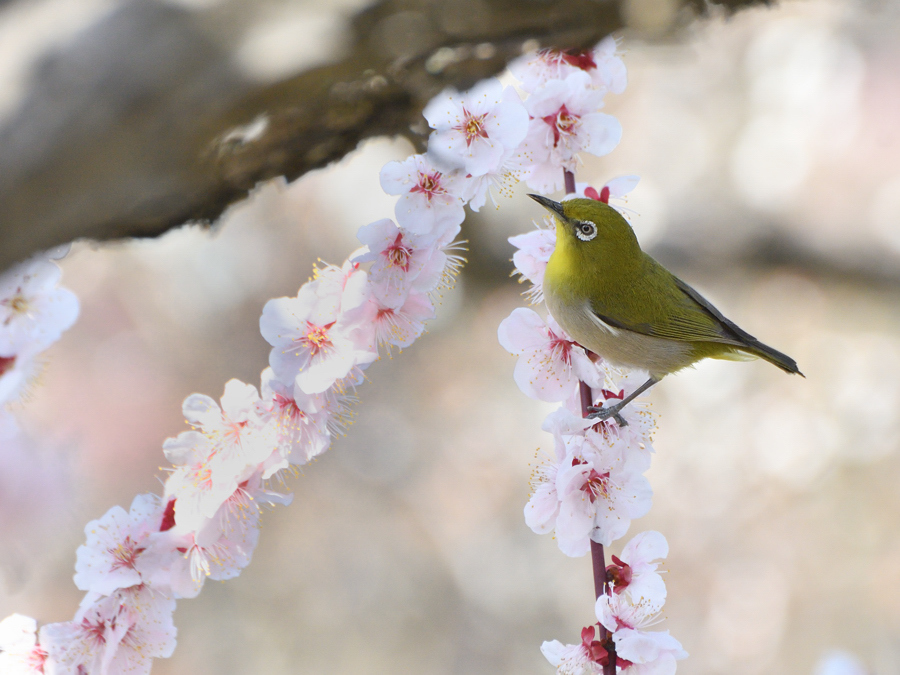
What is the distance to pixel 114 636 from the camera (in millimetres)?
764

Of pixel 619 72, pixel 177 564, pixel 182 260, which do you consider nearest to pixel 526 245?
pixel 619 72

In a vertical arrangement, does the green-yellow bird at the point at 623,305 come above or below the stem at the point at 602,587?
above

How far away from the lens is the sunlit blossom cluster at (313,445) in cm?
76

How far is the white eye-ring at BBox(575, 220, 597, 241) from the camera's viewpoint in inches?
37.0

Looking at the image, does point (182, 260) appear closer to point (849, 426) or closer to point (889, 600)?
point (849, 426)

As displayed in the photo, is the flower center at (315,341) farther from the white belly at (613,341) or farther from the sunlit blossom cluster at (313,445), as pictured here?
the white belly at (613,341)

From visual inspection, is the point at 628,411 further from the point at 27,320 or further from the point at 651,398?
the point at 651,398

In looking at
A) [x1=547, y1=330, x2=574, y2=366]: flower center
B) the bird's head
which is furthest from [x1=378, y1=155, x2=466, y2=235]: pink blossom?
[x1=547, y1=330, x2=574, y2=366]: flower center

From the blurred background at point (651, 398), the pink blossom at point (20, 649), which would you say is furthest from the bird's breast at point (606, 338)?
the blurred background at point (651, 398)

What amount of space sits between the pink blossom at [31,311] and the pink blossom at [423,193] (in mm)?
402

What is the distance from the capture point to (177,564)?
0.79 m

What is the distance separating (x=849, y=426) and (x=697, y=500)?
0.82 metres

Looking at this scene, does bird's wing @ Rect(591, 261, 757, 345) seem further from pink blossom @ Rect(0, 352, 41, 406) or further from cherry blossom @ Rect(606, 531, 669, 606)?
pink blossom @ Rect(0, 352, 41, 406)

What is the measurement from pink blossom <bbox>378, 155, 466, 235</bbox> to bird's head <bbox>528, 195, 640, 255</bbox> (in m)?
0.14
